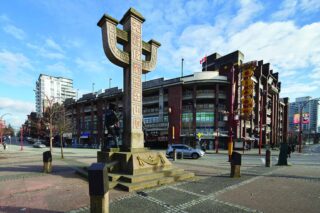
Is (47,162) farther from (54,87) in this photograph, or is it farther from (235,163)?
(54,87)

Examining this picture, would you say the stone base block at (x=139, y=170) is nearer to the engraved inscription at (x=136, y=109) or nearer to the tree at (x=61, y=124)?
the engraved inscription at (x=136, y=109)

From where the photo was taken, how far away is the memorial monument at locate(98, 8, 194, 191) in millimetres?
9047

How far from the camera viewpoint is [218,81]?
144ft

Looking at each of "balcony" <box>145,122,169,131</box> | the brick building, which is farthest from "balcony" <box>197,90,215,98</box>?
"balcony" <box>145,122,169,131</box>

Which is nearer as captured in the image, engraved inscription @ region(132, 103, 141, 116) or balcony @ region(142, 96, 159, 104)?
engraved inscription @ region(132, 103, 141, 116)

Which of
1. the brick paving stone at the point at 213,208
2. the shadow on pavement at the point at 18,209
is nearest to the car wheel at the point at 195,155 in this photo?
the brick paving stone at the point at 213,208

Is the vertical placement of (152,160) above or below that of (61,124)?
below

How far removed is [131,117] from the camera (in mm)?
10375

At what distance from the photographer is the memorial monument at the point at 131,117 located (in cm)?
905

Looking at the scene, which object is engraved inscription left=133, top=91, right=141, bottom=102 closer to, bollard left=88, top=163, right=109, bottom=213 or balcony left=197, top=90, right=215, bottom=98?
bollard left=88, top=163, right=109, bottom=213

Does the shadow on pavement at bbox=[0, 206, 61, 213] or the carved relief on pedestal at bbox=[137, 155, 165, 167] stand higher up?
the carved relief on pedestal at bbox=[137, 155, 165, 167]

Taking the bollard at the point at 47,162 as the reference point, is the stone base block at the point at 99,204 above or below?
above

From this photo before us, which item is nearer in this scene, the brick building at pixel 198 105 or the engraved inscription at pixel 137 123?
the engraved inscription at pixel 137 123

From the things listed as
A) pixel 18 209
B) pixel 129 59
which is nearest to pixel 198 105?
pixel 129 59
